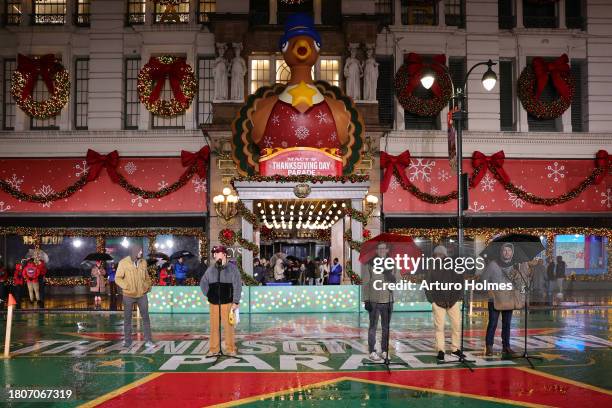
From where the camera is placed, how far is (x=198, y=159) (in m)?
27.8

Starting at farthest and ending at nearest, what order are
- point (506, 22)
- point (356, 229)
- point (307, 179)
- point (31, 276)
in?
point (506, 22), point (31, 276), point (356, 229), point (307, 179)

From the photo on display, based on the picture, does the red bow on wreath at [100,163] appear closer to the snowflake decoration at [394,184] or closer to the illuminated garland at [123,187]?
the illuminated garland at [123,187]

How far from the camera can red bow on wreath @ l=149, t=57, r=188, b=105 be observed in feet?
93.6

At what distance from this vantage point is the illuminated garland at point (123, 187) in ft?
91.9

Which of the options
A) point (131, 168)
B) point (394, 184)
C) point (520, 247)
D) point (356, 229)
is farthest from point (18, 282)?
point (520, 247)

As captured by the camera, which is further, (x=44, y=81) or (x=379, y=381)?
(x=44, y=81)

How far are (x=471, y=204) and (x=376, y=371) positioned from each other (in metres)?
19.2

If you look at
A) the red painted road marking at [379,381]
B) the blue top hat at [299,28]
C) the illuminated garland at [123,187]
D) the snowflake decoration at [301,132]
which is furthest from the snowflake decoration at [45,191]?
the red painted road marking at [379,381]

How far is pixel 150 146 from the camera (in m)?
28.5

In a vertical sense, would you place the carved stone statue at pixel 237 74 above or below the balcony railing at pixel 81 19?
below

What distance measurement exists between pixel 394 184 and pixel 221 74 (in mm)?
8396

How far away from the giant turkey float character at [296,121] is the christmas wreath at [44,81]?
8.20 m

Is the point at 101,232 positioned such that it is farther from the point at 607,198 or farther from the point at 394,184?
the point at 607,198

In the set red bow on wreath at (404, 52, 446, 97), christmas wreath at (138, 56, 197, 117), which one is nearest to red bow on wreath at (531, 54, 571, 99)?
red bow on wreath at (404, 52, 446, 97)
